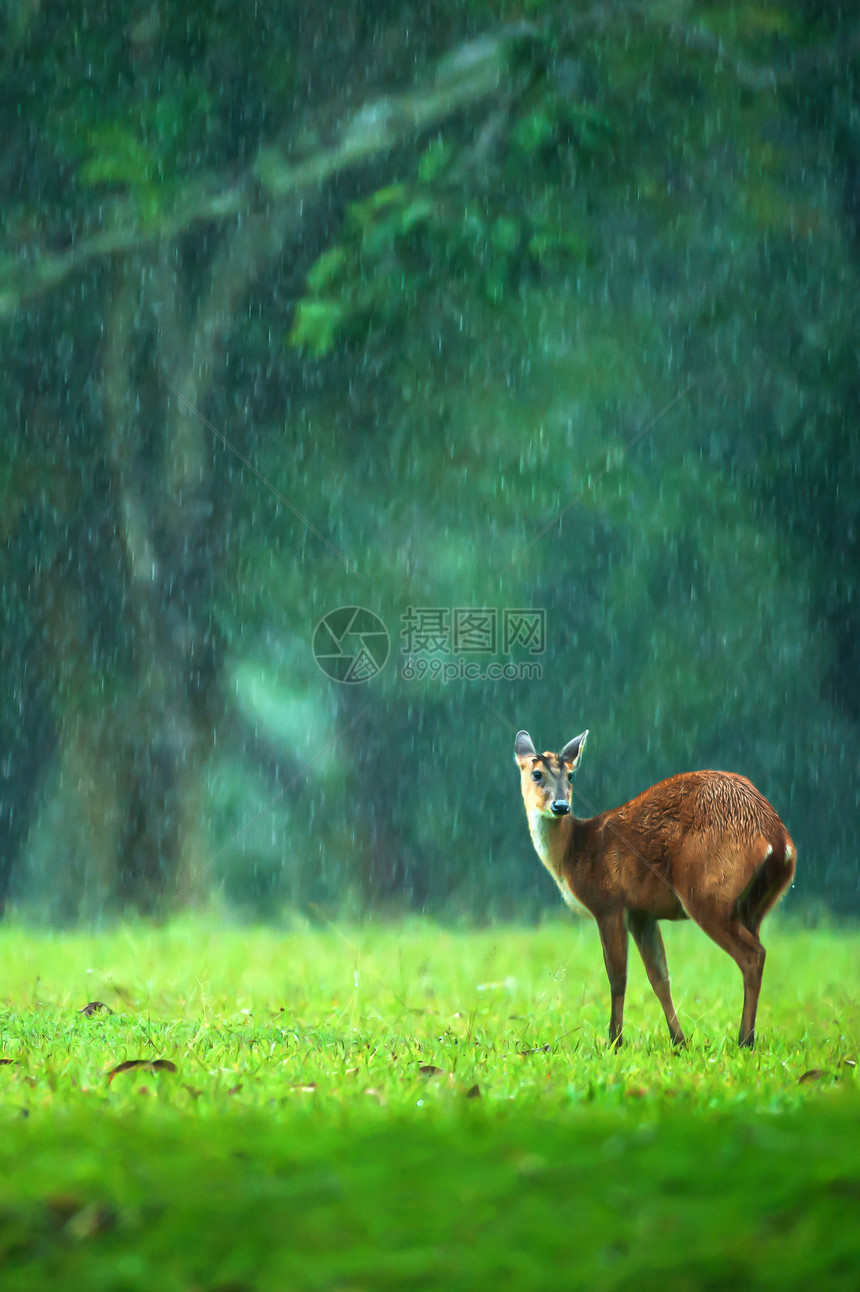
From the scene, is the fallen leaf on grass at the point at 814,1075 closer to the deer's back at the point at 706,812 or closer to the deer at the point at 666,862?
the deer at the point at 666,862

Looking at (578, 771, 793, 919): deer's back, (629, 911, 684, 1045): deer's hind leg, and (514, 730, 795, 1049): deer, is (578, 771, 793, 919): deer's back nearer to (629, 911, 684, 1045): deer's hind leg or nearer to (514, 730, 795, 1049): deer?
(514, 730, 795, 1049): deer

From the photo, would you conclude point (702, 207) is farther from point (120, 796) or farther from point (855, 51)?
point (120, 796)

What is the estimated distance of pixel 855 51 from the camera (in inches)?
498

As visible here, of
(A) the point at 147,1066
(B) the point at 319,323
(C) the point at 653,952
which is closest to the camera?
(A) the point at 147,1066

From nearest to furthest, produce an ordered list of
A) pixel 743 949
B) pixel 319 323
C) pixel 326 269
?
pixel 743 949
pixel 319 323
pixel 326 269

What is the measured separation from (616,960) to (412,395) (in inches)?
363

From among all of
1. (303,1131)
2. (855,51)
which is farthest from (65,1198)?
(855,51)

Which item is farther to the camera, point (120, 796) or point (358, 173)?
point (120, 796)

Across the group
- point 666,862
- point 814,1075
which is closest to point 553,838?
point 666,862

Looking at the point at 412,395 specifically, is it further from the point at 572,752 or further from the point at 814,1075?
the point at 814,1075

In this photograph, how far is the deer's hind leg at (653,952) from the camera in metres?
8.16

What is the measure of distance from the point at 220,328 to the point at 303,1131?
12085mm

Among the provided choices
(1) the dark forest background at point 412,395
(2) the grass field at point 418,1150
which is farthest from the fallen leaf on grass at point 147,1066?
(1) the dark forest background at point 412,395

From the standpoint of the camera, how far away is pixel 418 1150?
3779 mm
